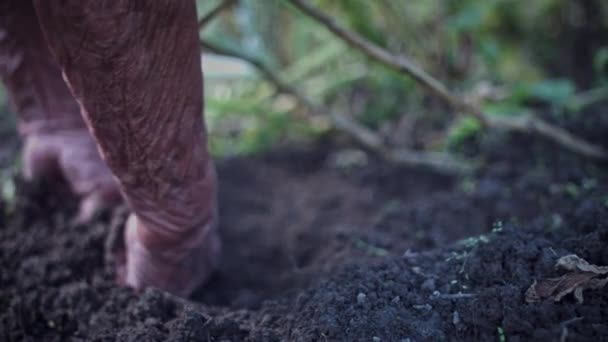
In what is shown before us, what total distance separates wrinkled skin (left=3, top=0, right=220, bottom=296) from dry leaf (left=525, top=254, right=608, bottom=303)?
0.92m

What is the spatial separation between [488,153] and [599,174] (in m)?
0.46

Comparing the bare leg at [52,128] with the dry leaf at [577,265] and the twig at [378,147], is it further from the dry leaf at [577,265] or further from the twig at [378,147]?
the dry leaf at [577,265]

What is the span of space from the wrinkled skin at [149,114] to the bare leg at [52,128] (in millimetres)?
372

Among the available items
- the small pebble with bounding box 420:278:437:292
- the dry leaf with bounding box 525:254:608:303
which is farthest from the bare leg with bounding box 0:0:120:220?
the dry leaf with bounding box 525:254:608:303

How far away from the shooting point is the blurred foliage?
8.69 feet

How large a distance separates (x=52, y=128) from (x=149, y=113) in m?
0.89

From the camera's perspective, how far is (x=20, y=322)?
1528 mm

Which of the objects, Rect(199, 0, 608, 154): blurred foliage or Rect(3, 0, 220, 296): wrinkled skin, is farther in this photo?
Rect(199, 0, 608, 154): blurred foliage

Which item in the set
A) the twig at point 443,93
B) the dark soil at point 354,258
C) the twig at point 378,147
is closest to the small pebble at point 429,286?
the dark soil at point 354,258

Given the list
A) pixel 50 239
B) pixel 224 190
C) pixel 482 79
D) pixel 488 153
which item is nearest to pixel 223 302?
pixel 50 239

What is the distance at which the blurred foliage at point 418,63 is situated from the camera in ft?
8.69

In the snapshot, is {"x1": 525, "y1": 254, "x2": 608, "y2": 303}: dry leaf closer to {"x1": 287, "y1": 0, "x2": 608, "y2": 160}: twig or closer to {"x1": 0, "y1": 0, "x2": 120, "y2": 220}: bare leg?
{"x1": 287, "y1": 0, "x2": 608, "y2": 160}: twig

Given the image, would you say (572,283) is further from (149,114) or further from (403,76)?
(403,76)

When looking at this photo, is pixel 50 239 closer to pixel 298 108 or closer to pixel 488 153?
pixel 298 108
